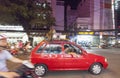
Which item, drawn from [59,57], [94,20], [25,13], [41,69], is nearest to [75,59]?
[59,57]

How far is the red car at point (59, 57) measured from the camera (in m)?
11.2

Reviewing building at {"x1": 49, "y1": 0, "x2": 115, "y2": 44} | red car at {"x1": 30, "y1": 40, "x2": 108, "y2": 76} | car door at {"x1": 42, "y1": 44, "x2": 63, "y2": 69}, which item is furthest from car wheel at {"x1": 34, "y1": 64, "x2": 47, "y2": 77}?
building at {"x1": 49, "y1": 0, "x2": 115, "y2": 44}

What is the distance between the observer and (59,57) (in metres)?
11.4

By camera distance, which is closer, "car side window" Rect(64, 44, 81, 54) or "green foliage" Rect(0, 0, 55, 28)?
"car side window" Rect(64, 44, 81, 54)

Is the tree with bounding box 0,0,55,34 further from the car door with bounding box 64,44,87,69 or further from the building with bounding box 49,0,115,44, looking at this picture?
the building with bounding box 49,0,115,44

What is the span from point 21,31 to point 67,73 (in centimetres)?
3148

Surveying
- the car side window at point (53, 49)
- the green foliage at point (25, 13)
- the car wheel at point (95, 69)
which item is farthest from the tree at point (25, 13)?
the car wheel at point (95, 69)

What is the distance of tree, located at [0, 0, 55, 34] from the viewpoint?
95.9 feet

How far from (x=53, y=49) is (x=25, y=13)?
21.1 m

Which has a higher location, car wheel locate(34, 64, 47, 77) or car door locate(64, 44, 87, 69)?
car door locate(64, 44, 87, 69)

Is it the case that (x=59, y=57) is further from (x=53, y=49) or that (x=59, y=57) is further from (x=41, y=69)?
(x=41, y=69)

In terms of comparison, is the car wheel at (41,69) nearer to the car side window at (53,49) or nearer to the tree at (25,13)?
the car side window at (53,49)

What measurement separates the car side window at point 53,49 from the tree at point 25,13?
17891 mm

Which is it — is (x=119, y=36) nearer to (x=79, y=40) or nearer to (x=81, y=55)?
(x=79, y=40)
